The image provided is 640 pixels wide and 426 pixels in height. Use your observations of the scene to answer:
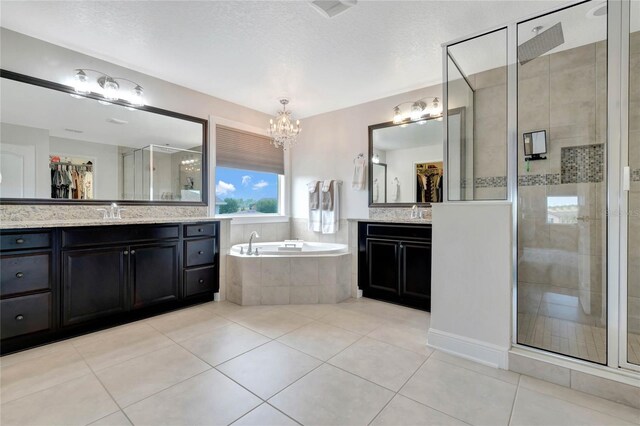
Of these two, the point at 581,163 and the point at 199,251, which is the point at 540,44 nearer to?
the point at 581,163

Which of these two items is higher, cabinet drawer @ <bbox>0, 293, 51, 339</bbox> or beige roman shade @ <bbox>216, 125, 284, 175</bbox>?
beige roman shade @ <bbox>216, 125, 284, 175</bbox>

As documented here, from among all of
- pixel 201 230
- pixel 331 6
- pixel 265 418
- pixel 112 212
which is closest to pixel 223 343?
pixel 265 418

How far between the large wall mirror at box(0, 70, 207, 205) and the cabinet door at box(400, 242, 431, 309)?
263 centimetres

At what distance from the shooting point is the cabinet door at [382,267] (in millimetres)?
3275

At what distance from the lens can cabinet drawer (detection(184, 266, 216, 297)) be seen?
3.12 m

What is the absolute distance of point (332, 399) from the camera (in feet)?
5.36

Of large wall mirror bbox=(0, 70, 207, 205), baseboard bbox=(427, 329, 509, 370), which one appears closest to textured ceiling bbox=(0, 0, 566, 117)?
large wall mirror bbox=(0, 70, 207, 205)

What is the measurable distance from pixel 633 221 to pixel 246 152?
4055 mm

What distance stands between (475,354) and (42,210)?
3.78 m

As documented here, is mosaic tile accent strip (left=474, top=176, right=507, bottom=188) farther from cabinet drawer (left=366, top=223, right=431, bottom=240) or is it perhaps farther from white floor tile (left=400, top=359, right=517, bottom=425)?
white floor tile (left=400, top=359, right=517, bottom=425)

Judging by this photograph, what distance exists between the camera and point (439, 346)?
2.24 meters

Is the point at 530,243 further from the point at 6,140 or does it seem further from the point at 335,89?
the point at 6,140

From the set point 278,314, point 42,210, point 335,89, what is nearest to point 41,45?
point 42,210

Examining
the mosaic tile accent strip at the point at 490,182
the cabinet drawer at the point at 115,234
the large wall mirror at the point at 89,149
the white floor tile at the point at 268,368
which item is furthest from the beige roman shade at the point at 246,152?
the mosaic tile accent strip at the point at 490,182
